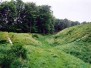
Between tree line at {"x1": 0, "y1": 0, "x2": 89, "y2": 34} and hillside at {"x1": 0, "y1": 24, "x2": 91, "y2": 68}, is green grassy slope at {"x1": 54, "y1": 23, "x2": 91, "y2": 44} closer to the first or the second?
hillside at {"x1": 0, "y1": 24, "x2": 91, "y2": 68}

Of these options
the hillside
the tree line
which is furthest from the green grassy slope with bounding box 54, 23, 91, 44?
the tree line

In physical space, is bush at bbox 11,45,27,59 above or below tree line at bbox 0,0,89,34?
below

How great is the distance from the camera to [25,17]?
360ft

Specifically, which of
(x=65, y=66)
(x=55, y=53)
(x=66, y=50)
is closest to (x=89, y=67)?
(x=65, y=66)

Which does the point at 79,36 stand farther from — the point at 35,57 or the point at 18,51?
the point at 18,51

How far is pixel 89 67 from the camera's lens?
36875mm

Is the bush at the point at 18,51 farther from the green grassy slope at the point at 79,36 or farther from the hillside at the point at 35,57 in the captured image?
the green grassy slope at the point at 79,36

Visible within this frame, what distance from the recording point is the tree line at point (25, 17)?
9931cm

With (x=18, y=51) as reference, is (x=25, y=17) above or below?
above

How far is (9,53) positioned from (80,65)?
391 inches

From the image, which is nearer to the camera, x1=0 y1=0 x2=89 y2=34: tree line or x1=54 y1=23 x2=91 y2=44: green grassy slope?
x1=54 y1=23 x2=91 y2=44: green grassy slope

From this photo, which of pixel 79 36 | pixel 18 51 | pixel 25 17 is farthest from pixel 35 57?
pixel 25 17

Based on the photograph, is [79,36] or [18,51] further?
[79,36]

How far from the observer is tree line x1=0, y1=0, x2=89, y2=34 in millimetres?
99312
